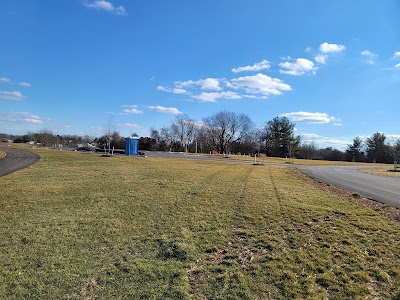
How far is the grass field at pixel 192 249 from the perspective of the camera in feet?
11.9

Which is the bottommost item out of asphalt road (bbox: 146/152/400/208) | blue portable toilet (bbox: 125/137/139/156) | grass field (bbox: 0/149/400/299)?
grass field (bbox: 0/149/400/299)

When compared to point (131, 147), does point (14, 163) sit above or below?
below

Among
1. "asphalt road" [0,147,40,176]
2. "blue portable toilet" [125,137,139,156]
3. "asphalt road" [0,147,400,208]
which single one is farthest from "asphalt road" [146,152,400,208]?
"blue portable toilet" [125,137,139,156]

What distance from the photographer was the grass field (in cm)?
363

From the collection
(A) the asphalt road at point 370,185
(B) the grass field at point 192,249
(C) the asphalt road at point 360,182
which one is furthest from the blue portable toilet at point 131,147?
(B) the grass field at point 192,249

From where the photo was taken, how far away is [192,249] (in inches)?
191

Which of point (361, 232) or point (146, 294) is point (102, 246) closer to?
point (146, 294)

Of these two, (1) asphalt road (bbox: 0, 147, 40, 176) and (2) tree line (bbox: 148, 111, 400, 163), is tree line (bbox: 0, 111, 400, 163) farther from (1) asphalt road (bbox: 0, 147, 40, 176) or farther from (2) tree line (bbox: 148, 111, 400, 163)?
(1) asphalt road (bbox: 0, 147, 40, 176)

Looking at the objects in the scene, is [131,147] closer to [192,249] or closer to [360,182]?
[360,182]

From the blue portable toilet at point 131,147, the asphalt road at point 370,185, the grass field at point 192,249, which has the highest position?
the blue portable toilet at point 131,147

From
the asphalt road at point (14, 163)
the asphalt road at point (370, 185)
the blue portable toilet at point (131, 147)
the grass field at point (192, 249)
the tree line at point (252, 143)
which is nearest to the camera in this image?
the grass field at point (192, 249)

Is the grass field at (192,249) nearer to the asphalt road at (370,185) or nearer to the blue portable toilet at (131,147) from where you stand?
the asphalt road at (370,185)

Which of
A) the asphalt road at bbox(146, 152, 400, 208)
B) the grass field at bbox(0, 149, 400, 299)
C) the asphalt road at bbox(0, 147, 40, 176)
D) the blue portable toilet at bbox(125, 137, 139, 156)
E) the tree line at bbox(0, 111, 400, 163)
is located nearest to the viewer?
the grass field at bbox(0, 149, 400, 299)

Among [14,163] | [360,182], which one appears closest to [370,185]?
[360,182]
